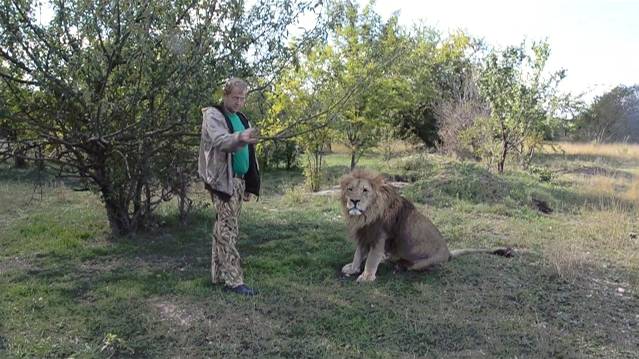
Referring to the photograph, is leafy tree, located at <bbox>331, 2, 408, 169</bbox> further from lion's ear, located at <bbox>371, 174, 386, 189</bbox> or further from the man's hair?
the man's hair

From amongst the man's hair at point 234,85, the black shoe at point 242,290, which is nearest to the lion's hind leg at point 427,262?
the black shoe at point 242,290

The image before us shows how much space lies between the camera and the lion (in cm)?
568

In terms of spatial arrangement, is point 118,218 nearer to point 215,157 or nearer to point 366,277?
point 215,157

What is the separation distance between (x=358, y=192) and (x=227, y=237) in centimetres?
132

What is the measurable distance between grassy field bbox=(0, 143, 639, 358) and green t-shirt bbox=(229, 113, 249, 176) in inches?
45.5

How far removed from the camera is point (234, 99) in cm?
504

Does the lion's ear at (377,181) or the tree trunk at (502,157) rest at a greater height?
the lion's ear at (377,181)

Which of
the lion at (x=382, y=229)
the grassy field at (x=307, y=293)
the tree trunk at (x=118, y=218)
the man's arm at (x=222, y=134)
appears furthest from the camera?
the tree trunk at (x=118, y=218)

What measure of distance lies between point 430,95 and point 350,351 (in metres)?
18.5

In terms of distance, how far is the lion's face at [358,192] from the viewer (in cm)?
559

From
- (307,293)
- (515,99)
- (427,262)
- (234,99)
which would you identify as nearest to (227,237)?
(307,293)

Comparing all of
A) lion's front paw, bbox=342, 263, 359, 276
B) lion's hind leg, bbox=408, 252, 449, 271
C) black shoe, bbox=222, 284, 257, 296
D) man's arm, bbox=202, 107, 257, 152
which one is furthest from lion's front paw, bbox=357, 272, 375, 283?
man's arm, bbox=202, 107, 257, 152

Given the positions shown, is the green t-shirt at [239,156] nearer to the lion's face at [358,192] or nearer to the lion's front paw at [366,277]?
the lion's face at [358,192]

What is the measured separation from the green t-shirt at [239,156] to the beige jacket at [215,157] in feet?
0.46
